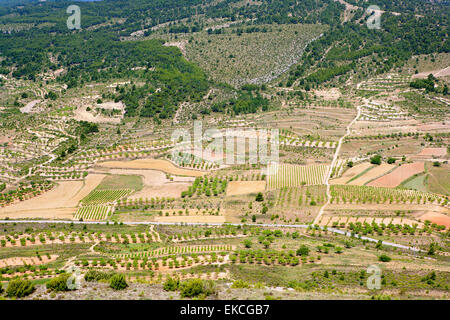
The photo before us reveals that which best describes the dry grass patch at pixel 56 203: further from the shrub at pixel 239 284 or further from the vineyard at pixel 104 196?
the shrub at pixel 239 284

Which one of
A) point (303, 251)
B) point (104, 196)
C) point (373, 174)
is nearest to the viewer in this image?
point (303, 251)

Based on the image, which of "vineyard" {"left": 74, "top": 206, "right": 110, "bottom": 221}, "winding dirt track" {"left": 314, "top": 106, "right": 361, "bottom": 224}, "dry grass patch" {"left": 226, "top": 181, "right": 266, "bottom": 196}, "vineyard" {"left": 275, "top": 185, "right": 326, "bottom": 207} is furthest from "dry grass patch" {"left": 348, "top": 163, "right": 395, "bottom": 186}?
"vineyard" {"left": 74, "top": 206, "right": 110, "bottom": 221}

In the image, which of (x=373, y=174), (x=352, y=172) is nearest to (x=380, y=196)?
(x=373, y=174)

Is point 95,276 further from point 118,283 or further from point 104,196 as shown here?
point 104,196

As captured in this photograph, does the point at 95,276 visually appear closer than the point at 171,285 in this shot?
No

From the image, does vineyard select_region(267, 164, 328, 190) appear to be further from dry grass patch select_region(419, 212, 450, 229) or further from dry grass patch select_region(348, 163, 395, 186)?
dry grass patch select_region(419, 212, 450, 229)

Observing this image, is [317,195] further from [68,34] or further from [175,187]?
[68,34]
